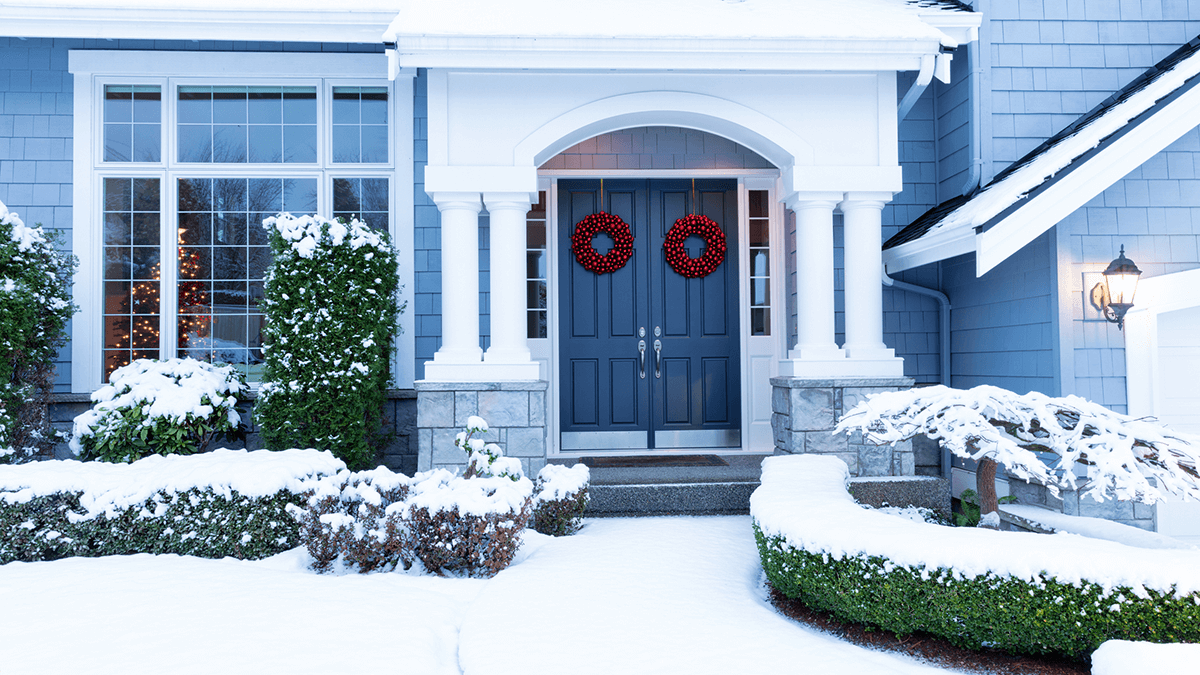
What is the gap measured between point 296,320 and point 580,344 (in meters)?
2.45

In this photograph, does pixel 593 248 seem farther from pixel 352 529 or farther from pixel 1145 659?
pixel 1145 659

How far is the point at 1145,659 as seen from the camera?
88.3 inches

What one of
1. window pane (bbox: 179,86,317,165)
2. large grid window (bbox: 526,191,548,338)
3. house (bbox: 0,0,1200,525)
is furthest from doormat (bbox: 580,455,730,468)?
window pane (bbox: 179,86,317,165)

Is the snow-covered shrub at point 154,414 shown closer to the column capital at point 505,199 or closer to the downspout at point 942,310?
the column capital at point 505,199

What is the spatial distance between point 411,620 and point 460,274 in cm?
280

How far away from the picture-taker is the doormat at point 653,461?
5.77 m

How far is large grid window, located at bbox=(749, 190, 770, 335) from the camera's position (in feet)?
21.8

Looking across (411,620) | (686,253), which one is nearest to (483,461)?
(411,620)

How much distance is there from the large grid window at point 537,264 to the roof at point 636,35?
5.68 ft

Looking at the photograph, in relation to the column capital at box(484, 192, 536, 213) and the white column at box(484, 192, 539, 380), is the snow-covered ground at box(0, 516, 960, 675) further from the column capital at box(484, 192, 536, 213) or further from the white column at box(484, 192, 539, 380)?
the column capital at box(484, 192, 536, 213)

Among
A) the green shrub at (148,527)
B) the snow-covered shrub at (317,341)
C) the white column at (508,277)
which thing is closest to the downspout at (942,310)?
the white column at (508,277)

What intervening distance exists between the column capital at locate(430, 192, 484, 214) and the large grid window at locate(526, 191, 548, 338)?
1290 mm

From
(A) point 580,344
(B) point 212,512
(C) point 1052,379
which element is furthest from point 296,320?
(C) point 1052,379

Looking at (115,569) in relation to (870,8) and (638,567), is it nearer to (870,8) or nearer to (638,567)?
(638,567)
